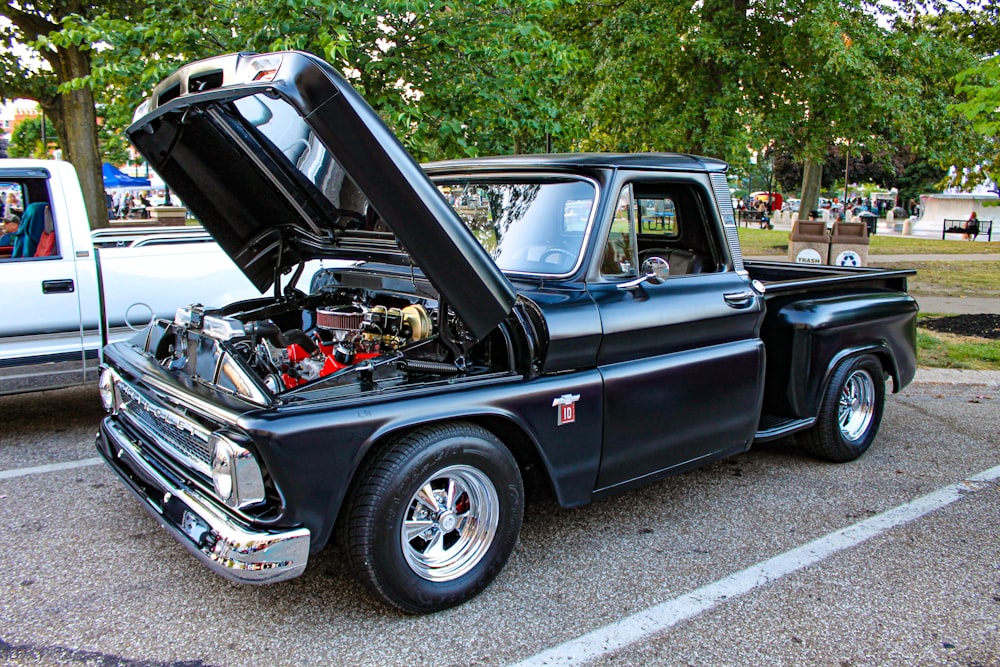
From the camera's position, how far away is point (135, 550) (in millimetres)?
3881

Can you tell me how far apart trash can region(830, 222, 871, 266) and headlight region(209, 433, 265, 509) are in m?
12.2

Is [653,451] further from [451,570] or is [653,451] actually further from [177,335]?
[177,335]

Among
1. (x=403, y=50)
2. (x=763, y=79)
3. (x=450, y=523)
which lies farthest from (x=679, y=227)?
(x=763, y=79)

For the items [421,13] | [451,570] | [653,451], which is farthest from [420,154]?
[451,570]

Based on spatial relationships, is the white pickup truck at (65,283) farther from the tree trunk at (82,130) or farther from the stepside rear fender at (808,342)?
Answer: the tree trunk at (82,130)

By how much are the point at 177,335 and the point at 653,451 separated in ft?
8.09

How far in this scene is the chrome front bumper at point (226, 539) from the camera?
112 inches

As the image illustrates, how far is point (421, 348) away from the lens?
360 centimetres

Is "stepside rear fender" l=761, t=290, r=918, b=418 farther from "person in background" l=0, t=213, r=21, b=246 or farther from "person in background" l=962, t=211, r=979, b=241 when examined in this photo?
"person in background" l=962, t=211, r=979, b=241

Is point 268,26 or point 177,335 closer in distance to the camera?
point 177,335

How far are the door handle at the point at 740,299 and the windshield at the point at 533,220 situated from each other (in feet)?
3.43

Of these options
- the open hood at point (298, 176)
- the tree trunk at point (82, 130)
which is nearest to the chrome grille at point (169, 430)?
the open hood at point (298, 176)

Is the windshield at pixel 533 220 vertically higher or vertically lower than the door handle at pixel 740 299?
higher

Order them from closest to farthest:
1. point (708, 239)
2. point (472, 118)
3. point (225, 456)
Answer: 1. point (225, 456)
2. point (708, 239)
3. point (472, 118)
